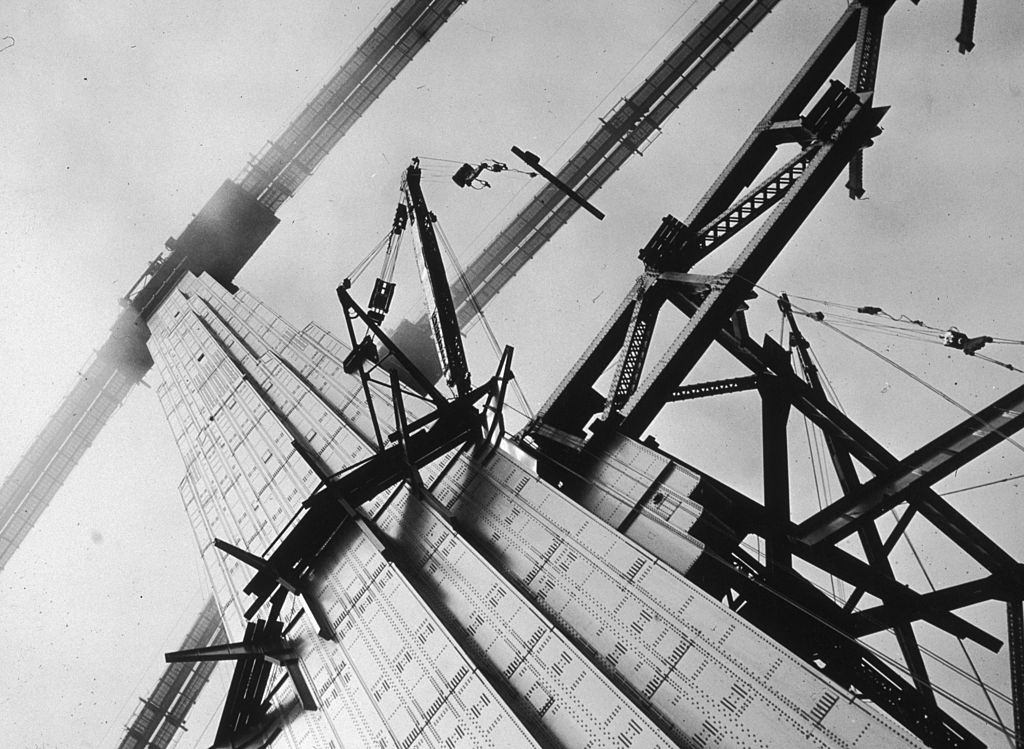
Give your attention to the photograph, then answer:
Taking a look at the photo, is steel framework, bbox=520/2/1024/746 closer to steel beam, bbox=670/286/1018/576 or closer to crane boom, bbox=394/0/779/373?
steel beam, bbox=670/286/1018/576

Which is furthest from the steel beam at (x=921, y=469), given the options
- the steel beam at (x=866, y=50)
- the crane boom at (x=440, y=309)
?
the crane boom at (x=440, y=309)

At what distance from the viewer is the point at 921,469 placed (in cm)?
1202

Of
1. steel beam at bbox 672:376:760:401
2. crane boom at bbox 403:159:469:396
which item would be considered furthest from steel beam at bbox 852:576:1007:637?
crane boom at bbox 403:159:469:396

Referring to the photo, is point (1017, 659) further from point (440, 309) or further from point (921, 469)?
point (440, 309)

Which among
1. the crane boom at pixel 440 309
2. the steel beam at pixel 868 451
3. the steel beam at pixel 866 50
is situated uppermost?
the steel beam at pixel 866 50

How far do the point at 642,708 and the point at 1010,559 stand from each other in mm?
6866

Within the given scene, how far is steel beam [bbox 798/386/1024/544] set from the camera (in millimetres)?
11273

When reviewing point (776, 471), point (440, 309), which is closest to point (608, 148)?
point (440, 309)

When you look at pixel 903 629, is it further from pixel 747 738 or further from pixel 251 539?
pixel 251 539

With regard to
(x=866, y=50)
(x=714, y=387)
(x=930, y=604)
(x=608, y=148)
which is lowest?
(x=930, y=604)

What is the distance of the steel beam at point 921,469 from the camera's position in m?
11.3

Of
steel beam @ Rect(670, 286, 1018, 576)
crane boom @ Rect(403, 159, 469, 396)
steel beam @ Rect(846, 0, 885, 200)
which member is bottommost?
crane boom @ Rect(403, 159, 469, 396)

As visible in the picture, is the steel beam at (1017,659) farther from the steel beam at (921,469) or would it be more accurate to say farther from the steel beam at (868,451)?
the steel beam at (921,469)

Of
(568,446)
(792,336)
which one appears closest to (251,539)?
(568,446)
